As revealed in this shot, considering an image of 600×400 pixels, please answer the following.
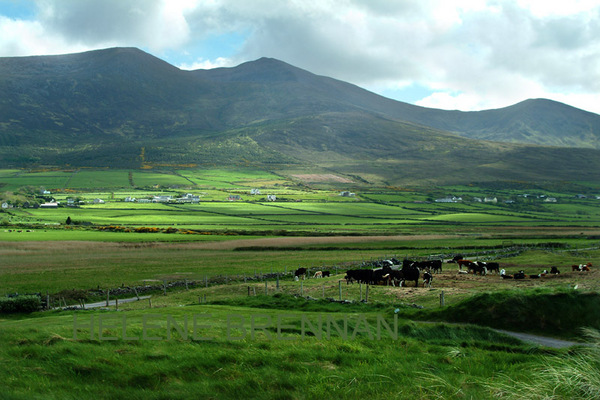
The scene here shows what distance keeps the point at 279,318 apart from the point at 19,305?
72.7 ft

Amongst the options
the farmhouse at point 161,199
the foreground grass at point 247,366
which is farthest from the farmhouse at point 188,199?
the foreground grass at point 247,366

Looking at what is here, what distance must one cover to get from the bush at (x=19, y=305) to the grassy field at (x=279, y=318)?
1.21 meters

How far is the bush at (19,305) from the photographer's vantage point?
2845 centimetres

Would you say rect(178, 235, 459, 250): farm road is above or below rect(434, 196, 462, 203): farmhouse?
below

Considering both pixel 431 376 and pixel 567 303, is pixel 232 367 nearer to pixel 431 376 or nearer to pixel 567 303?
pixel 431 376

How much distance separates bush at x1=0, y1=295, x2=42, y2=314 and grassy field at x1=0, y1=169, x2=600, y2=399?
1207 mm

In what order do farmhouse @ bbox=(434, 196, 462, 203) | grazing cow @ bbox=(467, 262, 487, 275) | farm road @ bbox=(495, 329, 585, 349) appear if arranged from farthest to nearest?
farmhouse @ bbox=(434, 196, 462, 203), grazing cow @ bbox=(467, 262, 487, 275), farm road @ bbox=(495, 329, 585, 349)

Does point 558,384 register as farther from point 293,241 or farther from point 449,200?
point 449,200

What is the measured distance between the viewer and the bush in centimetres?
2845

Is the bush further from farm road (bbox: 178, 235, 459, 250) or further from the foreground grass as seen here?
farm road (bbox: 178, 235, 459, 250)

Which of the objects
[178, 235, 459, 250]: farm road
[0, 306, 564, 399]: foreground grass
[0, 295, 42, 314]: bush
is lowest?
[178, 235, 459, 250]: farm road

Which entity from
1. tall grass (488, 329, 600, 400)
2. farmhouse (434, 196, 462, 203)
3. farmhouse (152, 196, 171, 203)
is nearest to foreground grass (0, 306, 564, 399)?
tall grass (488, 329, 600, 400)

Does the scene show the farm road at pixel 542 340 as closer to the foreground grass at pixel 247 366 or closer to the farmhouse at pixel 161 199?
the foreground grass at pixel 247 366

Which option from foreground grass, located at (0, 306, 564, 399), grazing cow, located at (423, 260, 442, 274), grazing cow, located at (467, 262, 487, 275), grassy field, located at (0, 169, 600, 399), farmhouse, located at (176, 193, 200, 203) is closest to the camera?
foreground grass, located at (0, 306, 564, 399)
